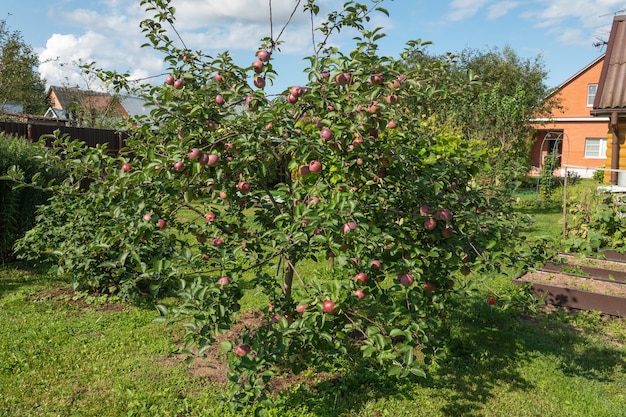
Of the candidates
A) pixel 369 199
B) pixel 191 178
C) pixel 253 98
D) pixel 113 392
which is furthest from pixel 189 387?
pixel 253 98

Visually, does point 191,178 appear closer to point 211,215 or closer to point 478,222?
point 211,215

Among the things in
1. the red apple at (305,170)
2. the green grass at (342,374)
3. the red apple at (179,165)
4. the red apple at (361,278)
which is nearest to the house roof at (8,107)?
the green grass at (342,374)

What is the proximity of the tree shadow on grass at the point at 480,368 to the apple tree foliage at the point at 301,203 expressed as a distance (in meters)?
0.35

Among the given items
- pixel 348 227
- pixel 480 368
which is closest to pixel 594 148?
pixel 480 368

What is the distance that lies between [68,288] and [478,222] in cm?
473

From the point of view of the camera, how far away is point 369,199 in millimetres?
3127

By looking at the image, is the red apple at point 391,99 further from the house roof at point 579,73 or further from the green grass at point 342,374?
the house roof at point 579,73

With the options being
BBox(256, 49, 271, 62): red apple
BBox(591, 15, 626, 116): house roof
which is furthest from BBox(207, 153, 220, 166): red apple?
BBox(591, 15, 626, 116): house roof

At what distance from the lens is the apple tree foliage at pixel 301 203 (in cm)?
252

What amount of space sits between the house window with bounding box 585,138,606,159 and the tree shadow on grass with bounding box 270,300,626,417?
2798cm

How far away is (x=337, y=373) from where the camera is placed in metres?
3.70

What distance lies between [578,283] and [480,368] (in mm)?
2873

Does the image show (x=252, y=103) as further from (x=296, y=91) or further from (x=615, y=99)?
(x=615, y=99)

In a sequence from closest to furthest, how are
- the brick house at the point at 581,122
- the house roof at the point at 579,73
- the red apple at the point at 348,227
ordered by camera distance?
1. the red apple at the point at 348,227
2. the house roof at the point at 579,73
3. the brick house at the point at 581,122
